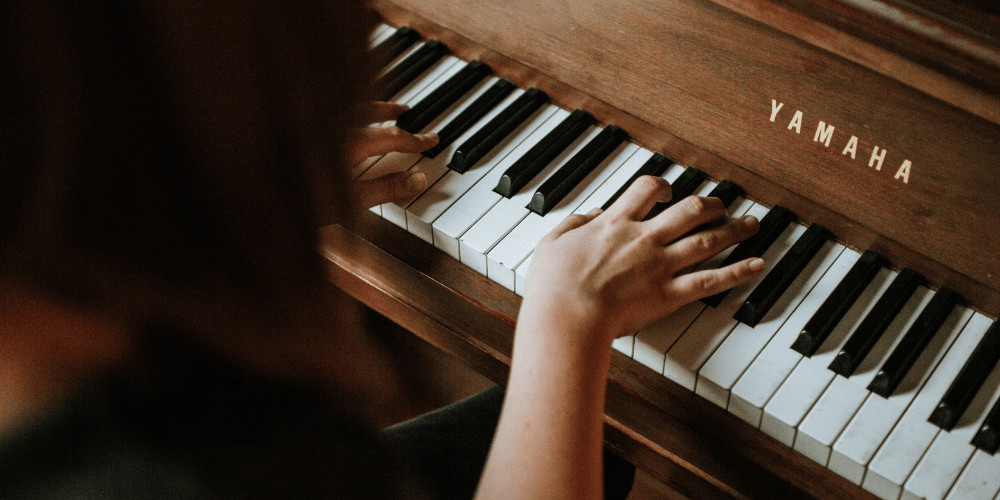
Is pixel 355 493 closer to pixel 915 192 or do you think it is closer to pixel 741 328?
pixel 741 328

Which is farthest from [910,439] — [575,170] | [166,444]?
[166,444]

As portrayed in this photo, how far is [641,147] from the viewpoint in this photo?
1.47 m

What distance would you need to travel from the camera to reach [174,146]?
24.9 inches

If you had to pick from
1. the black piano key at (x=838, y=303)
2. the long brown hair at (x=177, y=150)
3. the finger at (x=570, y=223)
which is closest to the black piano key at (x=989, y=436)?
the black piano key at (x=838, y=303)

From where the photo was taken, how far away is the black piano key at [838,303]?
1160 millimetres

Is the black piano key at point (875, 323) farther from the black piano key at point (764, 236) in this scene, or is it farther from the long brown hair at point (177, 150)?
the long brown hair at point (177, 150)

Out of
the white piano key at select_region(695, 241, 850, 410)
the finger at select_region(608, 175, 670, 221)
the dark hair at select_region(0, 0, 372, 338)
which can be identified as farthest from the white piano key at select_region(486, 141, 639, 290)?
the dark hair at select_region(0, 0, 372, 338)

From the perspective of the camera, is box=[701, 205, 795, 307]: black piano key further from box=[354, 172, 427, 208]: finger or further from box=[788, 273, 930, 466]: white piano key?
box=[354, 172, 427, 208]: finger

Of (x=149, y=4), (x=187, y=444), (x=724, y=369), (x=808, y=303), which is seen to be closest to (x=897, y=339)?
(x=808, y=303)

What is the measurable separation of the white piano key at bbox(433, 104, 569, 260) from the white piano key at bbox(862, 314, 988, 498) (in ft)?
2.04

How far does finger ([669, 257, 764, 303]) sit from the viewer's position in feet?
3.86

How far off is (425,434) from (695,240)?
1.76ft

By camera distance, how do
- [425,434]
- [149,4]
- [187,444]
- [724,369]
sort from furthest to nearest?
[425,434] < [724,369] < [187,444] < [149,4]

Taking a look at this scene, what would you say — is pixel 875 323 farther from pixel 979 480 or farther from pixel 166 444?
pixel 166 444
